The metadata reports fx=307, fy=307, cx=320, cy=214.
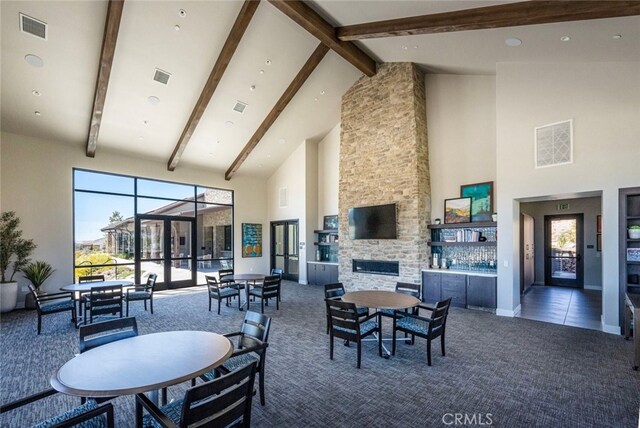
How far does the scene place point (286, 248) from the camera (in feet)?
37.9

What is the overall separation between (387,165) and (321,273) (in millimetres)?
4205

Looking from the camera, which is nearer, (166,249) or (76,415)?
(76,415)

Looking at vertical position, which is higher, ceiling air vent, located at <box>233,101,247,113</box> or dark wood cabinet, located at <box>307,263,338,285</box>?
ceiling air vent, located at <box>233,101,247,113</box>

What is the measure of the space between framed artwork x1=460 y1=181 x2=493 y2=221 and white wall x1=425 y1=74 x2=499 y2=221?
0.45 feet

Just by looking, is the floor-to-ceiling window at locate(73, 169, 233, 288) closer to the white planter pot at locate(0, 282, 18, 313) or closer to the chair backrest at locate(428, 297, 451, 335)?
the white planter pot at locate(0, 282, 18, 313)

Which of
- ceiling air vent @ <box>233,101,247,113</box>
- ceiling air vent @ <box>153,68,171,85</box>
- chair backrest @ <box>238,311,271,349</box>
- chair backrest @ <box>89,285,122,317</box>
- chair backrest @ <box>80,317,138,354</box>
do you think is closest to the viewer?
chair backrest @ <box>80,317,138,354</box>

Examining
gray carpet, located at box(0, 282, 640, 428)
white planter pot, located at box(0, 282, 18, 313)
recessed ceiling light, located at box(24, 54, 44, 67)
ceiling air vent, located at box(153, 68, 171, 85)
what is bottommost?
gray carpet, located at box(0, 282, 640, 428)

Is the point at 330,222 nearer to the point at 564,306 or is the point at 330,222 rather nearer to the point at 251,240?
the point at 251,240

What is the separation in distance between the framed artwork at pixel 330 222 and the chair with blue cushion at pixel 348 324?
6132mm

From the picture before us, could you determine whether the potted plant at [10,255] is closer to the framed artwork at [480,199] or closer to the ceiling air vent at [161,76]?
the ceiling air vent at [161,76]

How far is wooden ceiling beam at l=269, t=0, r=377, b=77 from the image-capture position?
17.3 ft

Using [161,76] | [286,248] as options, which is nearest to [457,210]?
[286,248]

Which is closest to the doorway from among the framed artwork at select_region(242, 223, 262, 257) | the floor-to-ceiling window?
the framed artwork at select_region(242, 223, 262, 257)

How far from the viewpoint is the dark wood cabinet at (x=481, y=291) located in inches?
256
